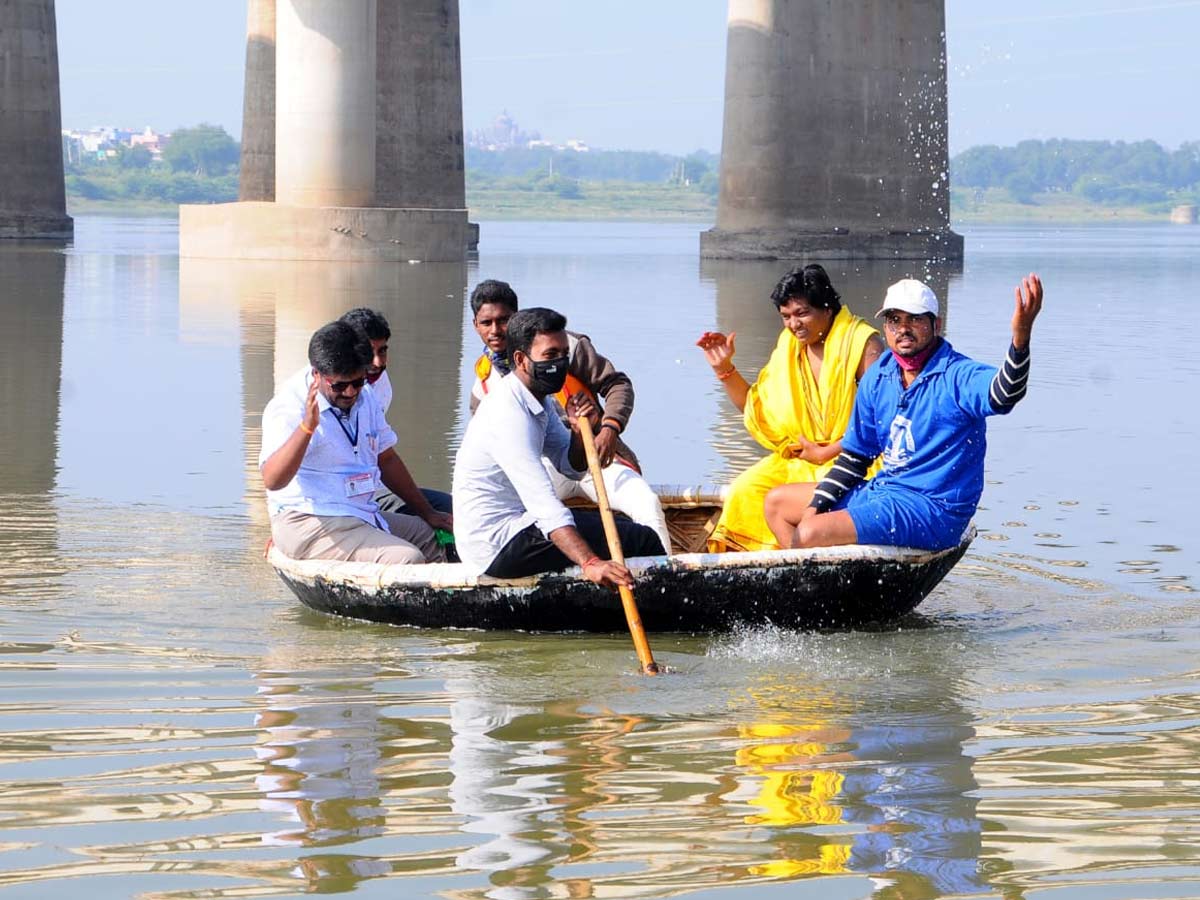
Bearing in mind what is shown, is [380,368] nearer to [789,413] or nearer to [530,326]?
[530,326]

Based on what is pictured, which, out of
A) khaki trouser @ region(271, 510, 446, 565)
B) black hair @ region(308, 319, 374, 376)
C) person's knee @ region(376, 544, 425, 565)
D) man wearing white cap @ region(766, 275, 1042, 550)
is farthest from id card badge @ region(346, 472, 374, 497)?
man wearing white cap @ region(766, 275, 1042, 550)

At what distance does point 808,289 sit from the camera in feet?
27.8

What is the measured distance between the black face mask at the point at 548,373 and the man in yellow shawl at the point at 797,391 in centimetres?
116

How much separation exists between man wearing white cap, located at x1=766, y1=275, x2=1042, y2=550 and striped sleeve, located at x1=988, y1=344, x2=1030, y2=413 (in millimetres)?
21

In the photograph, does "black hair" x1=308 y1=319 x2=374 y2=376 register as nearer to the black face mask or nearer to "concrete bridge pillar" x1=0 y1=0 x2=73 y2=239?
the black face mask

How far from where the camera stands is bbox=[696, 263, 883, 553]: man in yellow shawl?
28.1 feet

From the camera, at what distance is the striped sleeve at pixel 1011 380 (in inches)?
288

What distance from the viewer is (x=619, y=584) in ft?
25.0

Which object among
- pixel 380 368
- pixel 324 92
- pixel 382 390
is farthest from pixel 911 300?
pixel 324 92

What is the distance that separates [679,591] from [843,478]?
2.86 ft

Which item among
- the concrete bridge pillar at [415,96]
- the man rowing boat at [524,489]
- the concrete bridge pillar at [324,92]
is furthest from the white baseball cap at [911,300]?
the concrete bridge pillar at [415,96]

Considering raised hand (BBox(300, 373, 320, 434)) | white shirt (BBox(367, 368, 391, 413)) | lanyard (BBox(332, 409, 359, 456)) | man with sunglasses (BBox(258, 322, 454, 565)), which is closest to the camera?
raised hand (BBox(300, 373, 320, 434))

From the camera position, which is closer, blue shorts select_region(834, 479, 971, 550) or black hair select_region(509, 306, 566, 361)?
black hair select_region(509, 306, 566, 361)

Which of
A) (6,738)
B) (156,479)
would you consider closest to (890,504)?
(6,738)
